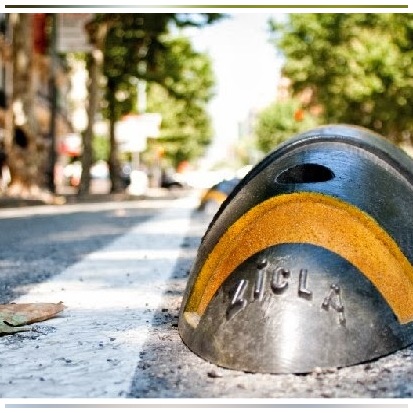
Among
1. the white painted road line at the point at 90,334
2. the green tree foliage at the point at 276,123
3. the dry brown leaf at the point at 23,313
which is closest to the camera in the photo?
the white painted road line at the point at 90,334

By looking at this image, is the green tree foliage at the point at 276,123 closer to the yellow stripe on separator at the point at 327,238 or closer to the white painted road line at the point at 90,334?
the white painted road line at the point at 90,334

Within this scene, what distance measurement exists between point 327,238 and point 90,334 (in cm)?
126

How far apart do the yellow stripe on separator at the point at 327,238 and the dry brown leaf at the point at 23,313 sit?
1013 mm

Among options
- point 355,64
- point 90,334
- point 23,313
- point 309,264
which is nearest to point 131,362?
point 90,334

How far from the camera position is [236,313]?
9.79ft

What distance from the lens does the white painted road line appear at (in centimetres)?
273

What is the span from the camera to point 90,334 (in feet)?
12.0

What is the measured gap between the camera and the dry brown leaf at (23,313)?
150 inches

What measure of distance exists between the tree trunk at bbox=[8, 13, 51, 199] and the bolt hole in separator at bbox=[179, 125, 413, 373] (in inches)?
695

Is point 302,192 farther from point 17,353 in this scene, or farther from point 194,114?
point 194,114

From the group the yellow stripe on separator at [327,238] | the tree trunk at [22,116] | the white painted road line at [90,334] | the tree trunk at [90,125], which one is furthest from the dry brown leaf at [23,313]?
the tree trunk at [90,125]

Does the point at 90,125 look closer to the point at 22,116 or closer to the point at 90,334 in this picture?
the point at 22,116

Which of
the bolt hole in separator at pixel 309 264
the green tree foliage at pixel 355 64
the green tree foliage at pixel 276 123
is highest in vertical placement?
the green tree foliage at pixel 355 64
